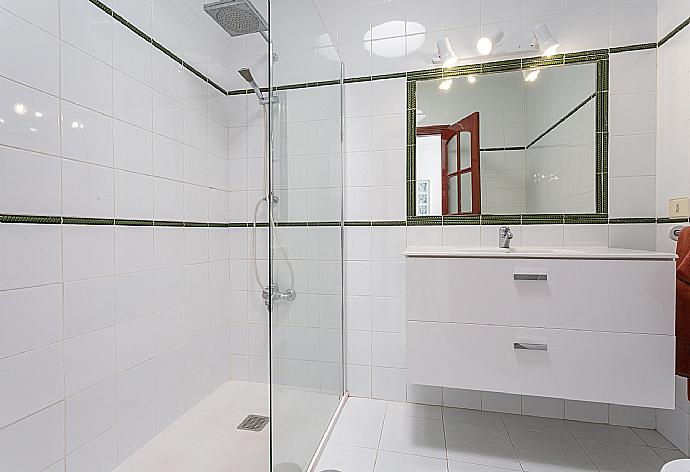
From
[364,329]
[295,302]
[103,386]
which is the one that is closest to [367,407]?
[364,329]

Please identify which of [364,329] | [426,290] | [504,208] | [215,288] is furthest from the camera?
[215,288]

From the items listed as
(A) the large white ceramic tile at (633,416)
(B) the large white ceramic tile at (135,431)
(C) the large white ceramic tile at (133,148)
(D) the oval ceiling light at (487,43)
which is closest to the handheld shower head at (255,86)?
(C) the large white ceramic tile at (133,148)

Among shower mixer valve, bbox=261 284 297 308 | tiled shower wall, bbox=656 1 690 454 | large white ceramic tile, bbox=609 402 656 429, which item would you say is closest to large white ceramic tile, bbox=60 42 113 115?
shower mixer valve, bbox=261 284 297 308

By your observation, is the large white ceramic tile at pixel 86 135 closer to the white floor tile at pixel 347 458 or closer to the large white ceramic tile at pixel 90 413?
the large white ceramic tile at pixel 90 413

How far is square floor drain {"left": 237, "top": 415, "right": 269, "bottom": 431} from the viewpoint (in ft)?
6.62

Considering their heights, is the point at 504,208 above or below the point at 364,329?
above

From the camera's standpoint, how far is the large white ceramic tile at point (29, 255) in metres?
1.21

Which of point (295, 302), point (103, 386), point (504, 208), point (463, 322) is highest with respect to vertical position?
point (504, 208)

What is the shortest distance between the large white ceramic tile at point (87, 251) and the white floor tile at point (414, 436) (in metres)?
1.43

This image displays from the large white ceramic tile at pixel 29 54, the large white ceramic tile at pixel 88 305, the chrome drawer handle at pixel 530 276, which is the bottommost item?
the large white ceramic tile at pixel 88 305

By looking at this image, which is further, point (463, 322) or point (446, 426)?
point (446, 426)

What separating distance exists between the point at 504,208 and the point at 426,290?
0.75 meters

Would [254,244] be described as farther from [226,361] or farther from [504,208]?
[504,208]

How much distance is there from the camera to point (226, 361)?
2600 mm
